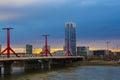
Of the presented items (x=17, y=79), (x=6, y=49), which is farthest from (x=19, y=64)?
(x=17, y=79)

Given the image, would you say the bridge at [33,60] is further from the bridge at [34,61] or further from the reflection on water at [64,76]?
the reflection on water at [64,76]

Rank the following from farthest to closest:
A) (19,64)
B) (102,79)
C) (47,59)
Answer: (19,64), (47,59), (102,79)

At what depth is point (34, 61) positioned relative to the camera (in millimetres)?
129750

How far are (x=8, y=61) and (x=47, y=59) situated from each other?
39809 millimetres

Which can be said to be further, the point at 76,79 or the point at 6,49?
the point at 6,49

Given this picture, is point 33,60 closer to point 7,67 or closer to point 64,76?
point 7,67

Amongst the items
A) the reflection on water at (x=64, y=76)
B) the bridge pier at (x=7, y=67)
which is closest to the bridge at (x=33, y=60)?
the bridge pier at (x=7, y=67)

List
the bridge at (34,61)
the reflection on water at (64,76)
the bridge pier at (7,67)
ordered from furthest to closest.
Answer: the bridge at (34,61), the bridge pier at (7,67), the reflection on water at (64,76)

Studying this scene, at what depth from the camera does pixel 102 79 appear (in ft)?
244

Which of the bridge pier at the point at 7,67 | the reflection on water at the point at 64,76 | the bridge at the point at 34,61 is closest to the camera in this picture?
the reflection on water at the point at 64,76

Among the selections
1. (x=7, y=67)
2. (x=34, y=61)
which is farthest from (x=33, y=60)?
(x=7, y=67)

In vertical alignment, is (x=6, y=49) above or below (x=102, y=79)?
above

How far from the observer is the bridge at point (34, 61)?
310 ft

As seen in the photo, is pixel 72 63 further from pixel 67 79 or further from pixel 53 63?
pixel 67 79
